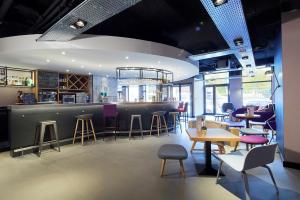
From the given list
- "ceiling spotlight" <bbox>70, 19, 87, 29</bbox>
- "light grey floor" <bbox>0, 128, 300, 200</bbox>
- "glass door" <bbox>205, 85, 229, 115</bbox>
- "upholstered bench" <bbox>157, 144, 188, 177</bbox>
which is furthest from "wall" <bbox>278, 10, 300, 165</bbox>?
"glass door" <bbox>205, 85, 229, 115</bbox>

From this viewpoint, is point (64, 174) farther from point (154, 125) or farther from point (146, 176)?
point (154, 125)

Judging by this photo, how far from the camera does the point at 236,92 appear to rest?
440 inches

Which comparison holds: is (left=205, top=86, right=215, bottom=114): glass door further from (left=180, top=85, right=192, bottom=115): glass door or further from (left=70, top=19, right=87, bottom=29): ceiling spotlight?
(left=70, top=19, right=87, bottom=29): ceiling spotlight

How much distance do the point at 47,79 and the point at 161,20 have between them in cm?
508

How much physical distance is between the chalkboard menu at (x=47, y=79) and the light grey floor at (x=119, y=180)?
3532mm

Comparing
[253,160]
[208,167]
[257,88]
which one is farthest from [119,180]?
[257,88]

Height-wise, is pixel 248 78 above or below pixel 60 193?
above

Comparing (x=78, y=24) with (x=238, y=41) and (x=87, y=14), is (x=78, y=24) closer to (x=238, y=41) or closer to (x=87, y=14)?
(x=87, y=14)

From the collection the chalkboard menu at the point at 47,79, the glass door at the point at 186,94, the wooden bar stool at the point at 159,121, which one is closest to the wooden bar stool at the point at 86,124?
the wooden bar stool at the point at 159,121

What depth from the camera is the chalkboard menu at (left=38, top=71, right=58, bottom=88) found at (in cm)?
732

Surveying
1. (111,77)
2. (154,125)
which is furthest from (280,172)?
(111,77)

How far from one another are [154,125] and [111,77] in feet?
13.8

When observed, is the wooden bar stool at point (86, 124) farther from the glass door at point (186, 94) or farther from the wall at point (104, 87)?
the glass door at point (186, 94)

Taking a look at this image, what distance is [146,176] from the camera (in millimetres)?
3203
